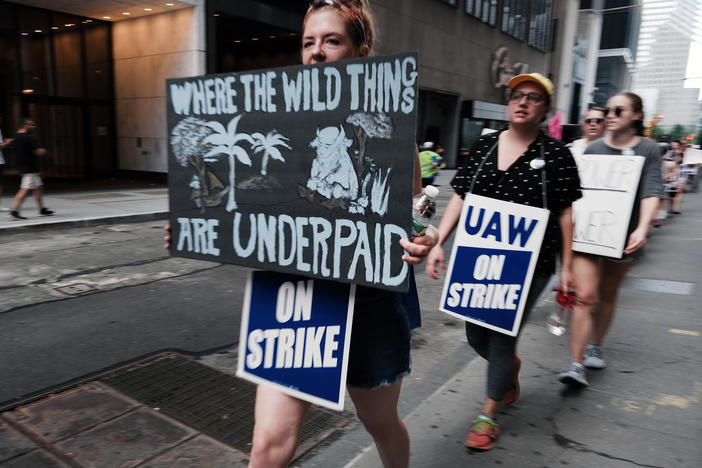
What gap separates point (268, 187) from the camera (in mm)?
1664

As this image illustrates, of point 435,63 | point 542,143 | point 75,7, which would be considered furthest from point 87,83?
point 542,143

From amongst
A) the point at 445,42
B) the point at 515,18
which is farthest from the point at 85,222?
the point at 515,18

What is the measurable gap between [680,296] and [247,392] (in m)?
5.22

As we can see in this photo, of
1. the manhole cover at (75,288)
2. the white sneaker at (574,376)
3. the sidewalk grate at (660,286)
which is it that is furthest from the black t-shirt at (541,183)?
the manhole cover at (75,288)

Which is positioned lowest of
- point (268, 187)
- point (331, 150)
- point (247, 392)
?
point (247, 392)

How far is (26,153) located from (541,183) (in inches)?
400

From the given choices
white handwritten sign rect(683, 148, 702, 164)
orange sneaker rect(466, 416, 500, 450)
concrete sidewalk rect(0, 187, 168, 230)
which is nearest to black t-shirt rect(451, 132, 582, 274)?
orange sneaker rect(466, 416, 500, 450)

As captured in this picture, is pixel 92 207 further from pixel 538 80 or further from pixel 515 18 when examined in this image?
pixel 515 18

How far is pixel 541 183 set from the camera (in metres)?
2.64

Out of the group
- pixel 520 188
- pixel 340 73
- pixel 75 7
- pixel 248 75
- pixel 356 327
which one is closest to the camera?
pixel 340 73

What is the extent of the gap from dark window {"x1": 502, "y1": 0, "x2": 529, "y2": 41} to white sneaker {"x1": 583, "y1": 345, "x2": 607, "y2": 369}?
3268 cm

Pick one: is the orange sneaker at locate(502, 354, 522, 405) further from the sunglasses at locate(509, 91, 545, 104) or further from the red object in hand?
the sunglasses at locate(509, 91, 545, 104)

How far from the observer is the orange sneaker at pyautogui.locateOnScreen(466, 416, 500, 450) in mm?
2777

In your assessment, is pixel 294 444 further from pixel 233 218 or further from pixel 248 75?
pixel 248 75
